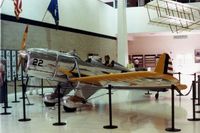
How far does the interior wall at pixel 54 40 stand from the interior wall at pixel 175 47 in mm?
4528

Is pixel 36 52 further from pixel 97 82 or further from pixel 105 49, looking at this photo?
pixel 105 49

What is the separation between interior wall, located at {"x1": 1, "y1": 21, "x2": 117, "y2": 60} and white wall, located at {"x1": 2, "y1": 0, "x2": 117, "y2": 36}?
0.50 metres

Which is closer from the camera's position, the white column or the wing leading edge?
the wing leading edge

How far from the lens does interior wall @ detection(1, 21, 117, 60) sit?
13005 mm

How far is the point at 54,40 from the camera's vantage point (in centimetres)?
1636

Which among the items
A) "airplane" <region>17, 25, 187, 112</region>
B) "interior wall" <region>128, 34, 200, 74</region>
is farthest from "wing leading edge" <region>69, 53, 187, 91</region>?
"interior wall" <region>128, 34, 200, 74</region>

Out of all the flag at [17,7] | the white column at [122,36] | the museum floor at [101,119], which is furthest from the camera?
the white column at [122,36]

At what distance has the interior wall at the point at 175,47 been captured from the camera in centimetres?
2738

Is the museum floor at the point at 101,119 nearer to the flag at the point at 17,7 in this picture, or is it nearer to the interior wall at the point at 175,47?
the flag at the point at 17,7

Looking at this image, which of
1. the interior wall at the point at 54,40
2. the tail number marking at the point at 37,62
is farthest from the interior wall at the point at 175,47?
the tail number marking at the point at 37,62

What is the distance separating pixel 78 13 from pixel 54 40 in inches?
132

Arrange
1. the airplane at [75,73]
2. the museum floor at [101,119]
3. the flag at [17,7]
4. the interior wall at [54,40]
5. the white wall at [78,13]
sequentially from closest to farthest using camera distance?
the museum floor at [101,119], the airplane at [75,73], the flag at [17,7], the interior wall at [54,40], the white wall at [78,13]

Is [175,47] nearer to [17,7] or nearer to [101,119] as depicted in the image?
[17,7]

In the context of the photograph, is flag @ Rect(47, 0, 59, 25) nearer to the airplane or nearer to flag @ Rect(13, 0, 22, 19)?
flag @ Rect(13, 0, 22, 19)
